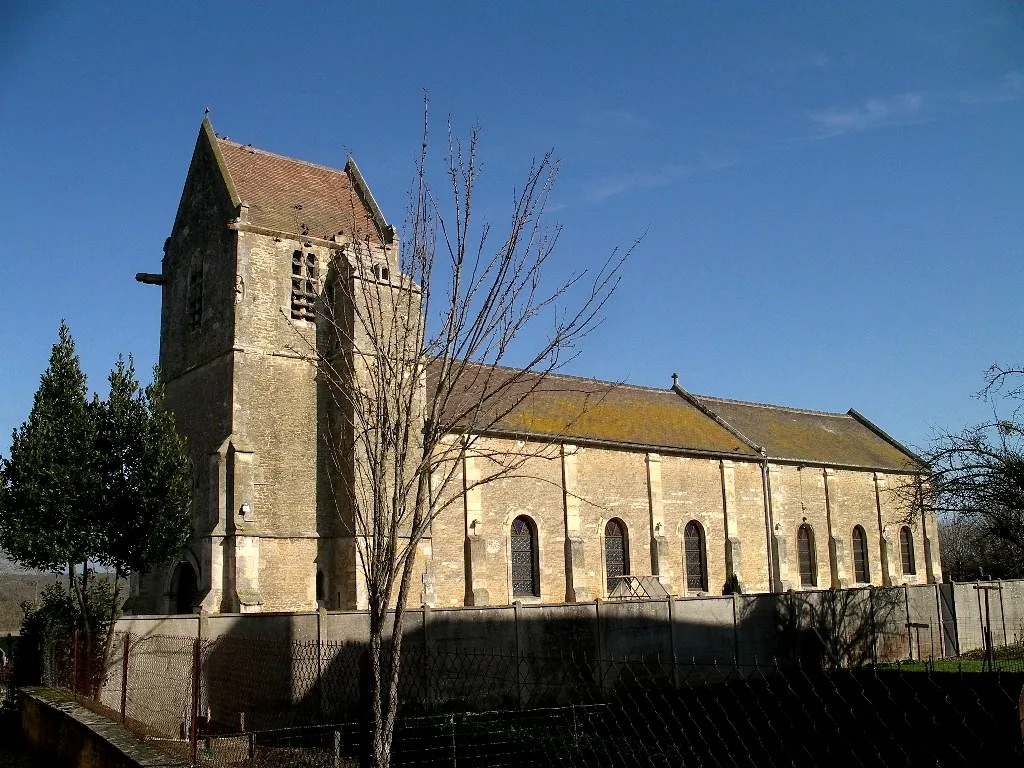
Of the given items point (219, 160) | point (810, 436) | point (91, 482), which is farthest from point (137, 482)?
point (810, 436)

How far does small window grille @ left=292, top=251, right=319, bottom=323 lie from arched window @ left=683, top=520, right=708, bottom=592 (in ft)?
48.7

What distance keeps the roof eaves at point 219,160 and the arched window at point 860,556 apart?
89.4 feet

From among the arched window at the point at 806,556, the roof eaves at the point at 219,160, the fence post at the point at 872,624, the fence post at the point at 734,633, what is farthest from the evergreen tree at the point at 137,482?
the arched window at the point at 806,556

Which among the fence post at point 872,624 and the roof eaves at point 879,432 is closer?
the fence post at point 872,624

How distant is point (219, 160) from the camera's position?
25.5m

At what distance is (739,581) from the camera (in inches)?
1216

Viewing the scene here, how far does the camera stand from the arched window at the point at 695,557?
99.8 ft

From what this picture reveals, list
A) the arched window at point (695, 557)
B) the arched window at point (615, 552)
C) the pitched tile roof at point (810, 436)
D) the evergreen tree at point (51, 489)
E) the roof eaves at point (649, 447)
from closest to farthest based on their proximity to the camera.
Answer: the evergreen tree at point (51, 489) → the roof eaves at point (649, 447) → the arched window at point (615, 552) → the arched window at point (695, 557) → the pitched tile roof at point (810, 436)

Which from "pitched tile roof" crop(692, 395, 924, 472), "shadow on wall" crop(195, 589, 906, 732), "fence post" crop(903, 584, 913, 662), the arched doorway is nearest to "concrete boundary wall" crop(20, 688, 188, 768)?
"shadow on wall" crop(195, 589, 906, 732)

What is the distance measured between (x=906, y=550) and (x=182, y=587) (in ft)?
100

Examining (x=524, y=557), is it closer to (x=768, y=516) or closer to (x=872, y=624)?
(x=872, y=624)

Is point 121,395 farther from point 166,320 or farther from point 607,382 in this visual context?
point 607,382

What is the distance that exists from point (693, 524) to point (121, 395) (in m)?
19.4

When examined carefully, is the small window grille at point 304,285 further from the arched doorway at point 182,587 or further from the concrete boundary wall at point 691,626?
the concrete boundary wall at point 691,626
